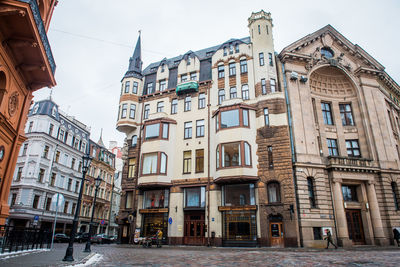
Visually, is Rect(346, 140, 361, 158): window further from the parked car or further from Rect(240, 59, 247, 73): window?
the parked car

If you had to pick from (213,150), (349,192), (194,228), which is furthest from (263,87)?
(194,228)

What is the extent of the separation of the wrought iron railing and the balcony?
78.7 feet

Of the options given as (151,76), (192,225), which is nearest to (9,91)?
(192,225)

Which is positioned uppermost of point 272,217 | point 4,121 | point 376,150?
point 376,150

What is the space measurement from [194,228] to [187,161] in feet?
22.9

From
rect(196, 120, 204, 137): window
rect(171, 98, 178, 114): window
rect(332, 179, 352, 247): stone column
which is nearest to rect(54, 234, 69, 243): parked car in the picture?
rect(171, 98, 178, 114): window

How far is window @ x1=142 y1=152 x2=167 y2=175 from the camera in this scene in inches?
1167

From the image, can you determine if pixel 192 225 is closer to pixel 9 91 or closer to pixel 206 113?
pixel 206 113

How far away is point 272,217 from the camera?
24.8 m

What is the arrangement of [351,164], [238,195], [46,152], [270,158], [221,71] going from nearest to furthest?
[270,158] → [238,195] → [351,164] → [221,71] → [46,152]

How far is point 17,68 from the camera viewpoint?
12.0 meters

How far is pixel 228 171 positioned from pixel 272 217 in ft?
18.4

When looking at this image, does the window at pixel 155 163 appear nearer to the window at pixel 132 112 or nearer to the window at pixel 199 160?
the window at pixel 199 160

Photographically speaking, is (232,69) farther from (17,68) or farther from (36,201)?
(36,201)
